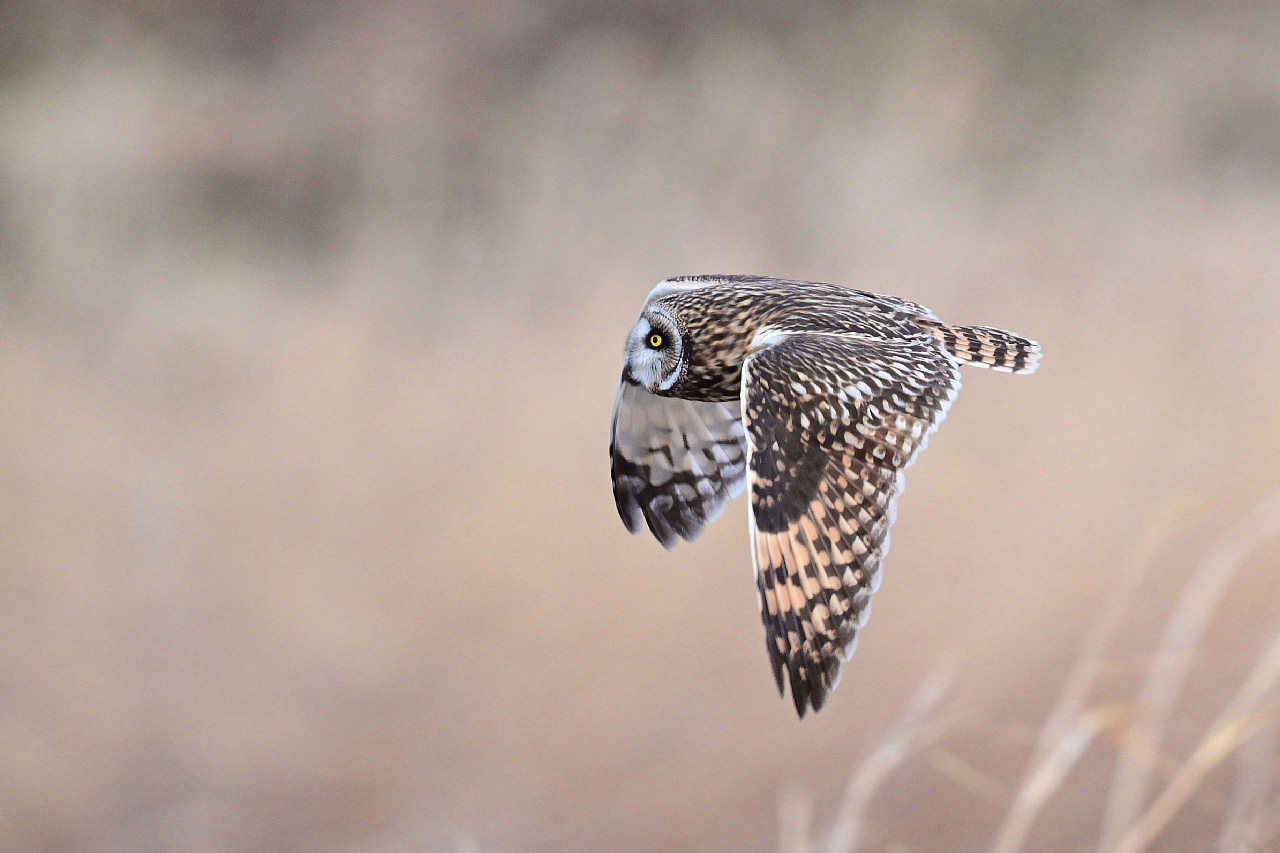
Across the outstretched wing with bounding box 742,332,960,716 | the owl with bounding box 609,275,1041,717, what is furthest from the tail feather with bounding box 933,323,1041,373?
the outstretched wing with bounding box 742,332,960,716

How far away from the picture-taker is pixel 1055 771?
2.10 feet

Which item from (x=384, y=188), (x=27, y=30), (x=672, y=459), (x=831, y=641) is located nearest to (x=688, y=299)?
(x=672, y=459)

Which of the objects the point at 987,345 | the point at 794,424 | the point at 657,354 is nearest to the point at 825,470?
the point at 794,424

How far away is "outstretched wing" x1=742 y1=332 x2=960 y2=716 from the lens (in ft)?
2.43

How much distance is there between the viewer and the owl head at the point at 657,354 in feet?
3.22

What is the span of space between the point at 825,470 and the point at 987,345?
393 mm

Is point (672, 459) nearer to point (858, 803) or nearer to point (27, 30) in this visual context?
point (858, 803)

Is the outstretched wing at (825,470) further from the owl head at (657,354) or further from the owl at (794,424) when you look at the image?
the owl head at (657,354)

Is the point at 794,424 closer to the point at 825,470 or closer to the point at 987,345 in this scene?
the point at 825,470

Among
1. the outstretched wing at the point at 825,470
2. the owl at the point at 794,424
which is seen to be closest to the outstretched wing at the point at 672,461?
the owl at the point at 794,424

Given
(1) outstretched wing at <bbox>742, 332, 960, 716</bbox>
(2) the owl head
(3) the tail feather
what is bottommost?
(1) outstretched wing at <bbox>742, 332, 960, 716</bbox>

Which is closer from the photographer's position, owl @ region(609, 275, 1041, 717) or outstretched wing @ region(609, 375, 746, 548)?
owl @ region(609, 275, 1041, 717)

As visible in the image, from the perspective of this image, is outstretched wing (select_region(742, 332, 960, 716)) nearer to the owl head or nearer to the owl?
the owl

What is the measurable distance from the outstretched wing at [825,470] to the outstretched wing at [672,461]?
208 millimetres
